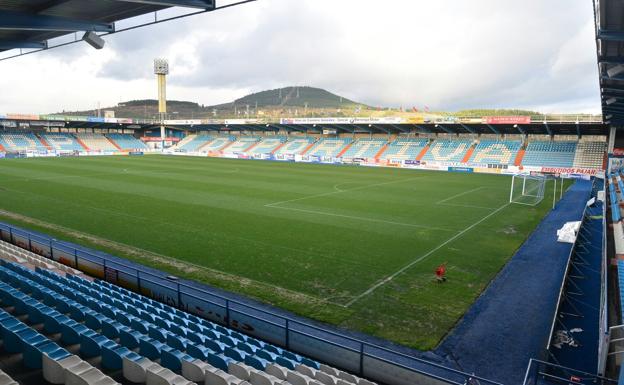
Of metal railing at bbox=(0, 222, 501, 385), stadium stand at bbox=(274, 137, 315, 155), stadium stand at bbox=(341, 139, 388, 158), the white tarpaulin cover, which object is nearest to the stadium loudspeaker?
metal railing at bbox=(0, 222, 501, 385)

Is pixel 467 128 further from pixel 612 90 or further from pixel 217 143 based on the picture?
pixel 217 143

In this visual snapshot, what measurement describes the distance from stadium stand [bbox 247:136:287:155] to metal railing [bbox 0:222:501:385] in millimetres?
57521

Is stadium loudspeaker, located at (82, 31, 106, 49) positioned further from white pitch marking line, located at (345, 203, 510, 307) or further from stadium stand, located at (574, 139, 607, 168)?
stadium stand, located at (574, 139, 607, 168)

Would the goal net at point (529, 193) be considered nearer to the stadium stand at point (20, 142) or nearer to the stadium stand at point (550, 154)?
the stadium stand at point (550, 154)

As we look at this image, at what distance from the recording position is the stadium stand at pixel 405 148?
5872cm

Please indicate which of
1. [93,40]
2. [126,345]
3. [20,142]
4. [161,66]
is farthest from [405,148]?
[161,66]

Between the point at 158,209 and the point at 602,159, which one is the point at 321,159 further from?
the point at 158,209

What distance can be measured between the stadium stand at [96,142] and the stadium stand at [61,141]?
1466 millimetres

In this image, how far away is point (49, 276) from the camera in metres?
10.8

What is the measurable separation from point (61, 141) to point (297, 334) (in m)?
79.0

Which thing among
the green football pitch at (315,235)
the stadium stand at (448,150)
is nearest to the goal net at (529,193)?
the green football pitch at (315,235)

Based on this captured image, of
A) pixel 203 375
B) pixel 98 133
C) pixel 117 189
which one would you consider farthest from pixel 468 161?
pixel 98 133

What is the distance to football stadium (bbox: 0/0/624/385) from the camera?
6.98m

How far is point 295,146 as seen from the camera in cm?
7044
